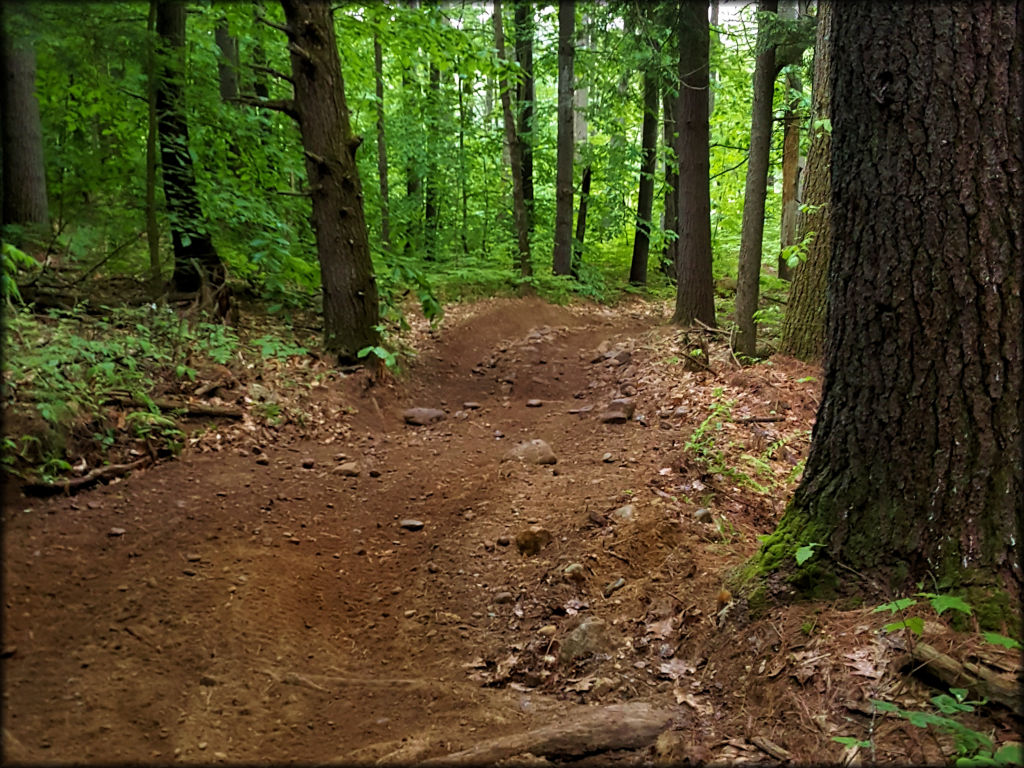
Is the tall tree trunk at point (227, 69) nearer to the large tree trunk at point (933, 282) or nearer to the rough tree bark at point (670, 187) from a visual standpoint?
the large tree trunk at point (933, 282)

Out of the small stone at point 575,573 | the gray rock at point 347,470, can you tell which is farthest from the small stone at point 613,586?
the gray rock at point 347,470

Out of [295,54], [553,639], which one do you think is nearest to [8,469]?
[553,639]

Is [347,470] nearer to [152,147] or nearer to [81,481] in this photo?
[81,481]

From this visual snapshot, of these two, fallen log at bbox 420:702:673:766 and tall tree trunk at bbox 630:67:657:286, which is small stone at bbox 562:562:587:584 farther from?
tall tree trunk at bbox 630:67:657:286

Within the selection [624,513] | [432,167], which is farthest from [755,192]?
[432,167]

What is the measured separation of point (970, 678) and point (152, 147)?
7.29 meters

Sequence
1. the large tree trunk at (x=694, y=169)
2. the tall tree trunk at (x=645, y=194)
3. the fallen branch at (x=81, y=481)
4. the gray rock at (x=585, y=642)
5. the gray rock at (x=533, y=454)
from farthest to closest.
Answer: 1. the tall tree trunk at (x=645, y=194)
2. the large tree trunk at (x=694, y=169)
3. the gray rock at (x=533, y=454)
4. the fallen branch at (x=81, y=481)
5. the gray rock at (x=585, y=642)

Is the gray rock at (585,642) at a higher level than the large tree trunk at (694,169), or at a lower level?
lower

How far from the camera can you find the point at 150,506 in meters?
3.94

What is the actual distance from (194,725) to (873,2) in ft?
13.3

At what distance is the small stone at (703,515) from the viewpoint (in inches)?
170

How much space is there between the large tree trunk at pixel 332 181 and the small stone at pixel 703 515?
426cm

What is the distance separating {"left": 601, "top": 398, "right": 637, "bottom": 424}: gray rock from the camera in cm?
648

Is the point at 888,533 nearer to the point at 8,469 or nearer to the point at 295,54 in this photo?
the point at 8,469
